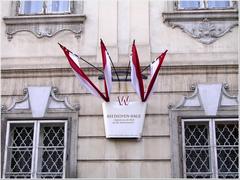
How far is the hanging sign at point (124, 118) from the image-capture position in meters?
9.03

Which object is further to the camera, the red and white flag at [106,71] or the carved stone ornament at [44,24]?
the carved stone ornament at [44,24]

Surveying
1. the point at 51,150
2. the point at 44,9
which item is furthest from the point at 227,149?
the point at 44,9

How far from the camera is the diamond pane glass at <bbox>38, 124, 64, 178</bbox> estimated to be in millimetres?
9219

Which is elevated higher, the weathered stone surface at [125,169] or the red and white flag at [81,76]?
the red and white flag at [81,76]

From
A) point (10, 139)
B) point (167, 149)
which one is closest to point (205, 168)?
point (167, 149)

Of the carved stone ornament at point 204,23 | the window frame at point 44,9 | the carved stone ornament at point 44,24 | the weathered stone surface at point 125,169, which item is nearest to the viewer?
the weathered stone surface at point 125,169

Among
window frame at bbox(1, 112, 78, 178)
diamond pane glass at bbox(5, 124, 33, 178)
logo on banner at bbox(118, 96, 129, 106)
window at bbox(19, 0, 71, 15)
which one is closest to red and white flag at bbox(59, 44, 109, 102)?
logo on banner at bbox(118, 96, 129, 106)

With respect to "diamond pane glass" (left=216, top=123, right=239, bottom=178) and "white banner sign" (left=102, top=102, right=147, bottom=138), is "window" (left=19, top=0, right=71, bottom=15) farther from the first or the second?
"diamond pane glass" (left=216, top=123, right=239, bottom=178)

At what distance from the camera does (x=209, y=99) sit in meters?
9.28

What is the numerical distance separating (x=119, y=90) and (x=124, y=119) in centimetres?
67

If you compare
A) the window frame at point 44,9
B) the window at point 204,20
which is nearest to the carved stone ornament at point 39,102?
the window frame at point 44,9

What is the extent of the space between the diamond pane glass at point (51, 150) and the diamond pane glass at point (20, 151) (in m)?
0.23

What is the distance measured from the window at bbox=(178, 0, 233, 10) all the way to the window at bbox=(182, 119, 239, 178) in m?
2.49

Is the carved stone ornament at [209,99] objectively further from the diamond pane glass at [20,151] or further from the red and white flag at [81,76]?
the diamond pane glass at [20,151]
